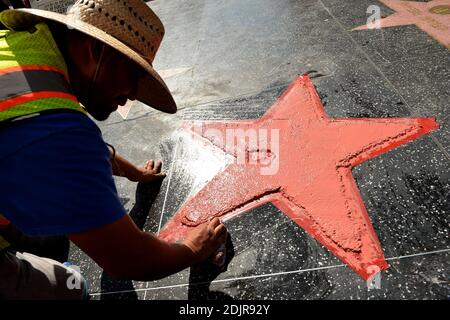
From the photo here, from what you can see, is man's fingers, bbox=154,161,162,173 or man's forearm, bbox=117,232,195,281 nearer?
man's forearm, bbox=117,232,195,281

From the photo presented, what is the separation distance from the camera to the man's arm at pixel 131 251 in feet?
3.11

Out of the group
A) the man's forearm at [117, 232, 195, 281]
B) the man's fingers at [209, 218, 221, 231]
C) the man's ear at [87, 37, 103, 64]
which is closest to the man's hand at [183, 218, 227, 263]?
the man's fingers at [209, 218, 221, 231]

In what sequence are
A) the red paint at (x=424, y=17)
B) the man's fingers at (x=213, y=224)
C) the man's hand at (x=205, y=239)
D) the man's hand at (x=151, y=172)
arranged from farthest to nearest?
the red paint at (x=424, y=17) < the man's hand at (x=151, y=172) < the man's fingers at (x=213, y=224) < the man's hand at (x=205, y=239)

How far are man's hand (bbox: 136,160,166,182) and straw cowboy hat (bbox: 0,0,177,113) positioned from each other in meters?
1.05

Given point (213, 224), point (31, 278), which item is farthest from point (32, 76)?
point (213, 224)

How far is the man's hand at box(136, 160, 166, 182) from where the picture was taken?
83.5 inches

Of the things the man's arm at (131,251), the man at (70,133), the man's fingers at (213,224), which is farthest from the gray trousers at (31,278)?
the man's fingers at (213,224)

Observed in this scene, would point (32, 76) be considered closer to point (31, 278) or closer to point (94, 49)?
point (94, 49)

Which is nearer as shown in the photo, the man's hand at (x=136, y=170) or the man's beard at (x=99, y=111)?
the man's beard at (x=99, y=111)

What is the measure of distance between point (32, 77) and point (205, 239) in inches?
37.3

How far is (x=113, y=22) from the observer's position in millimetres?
1100

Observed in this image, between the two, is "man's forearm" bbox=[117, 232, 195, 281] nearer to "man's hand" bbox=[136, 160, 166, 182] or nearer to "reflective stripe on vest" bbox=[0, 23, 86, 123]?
"reflective stripe on vest" bbox=[0, 23, 86, 123]

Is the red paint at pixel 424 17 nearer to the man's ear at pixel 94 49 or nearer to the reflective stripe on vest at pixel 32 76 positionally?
the man's ear at pixel 94 49

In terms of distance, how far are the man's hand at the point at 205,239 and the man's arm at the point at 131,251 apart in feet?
0.04
